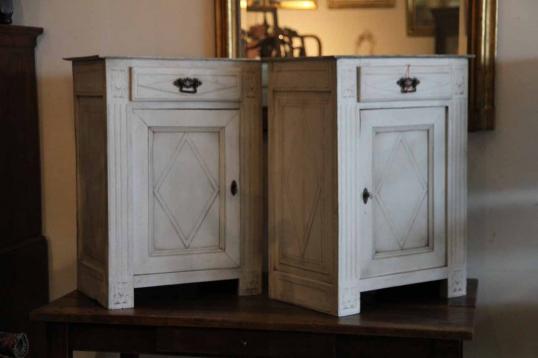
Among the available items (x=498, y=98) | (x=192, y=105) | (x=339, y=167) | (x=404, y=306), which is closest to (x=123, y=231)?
(x=192, y=105)

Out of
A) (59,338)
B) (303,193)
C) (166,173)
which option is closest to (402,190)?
(303,193)

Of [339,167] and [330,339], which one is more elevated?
[339,167]

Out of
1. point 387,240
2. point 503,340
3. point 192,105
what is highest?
point 192,105

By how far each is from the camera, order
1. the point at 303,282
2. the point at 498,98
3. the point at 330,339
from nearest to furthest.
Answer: the point at 330,339, the point at 303,282, the point at 498,98

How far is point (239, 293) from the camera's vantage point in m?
2.71

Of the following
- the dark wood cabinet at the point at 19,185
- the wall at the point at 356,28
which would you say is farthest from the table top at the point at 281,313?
the wall at the point at 356,28

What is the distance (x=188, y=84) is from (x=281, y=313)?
68 centimetres

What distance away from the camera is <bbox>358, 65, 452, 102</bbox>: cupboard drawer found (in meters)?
2.45

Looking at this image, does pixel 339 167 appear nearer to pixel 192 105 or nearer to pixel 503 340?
pixel 192 105

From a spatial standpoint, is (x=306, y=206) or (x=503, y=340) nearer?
(x=306, y=206)

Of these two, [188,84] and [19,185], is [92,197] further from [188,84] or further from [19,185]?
[19,185]

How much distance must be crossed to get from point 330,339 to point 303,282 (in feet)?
0.70

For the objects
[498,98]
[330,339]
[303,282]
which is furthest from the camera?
[498,98]

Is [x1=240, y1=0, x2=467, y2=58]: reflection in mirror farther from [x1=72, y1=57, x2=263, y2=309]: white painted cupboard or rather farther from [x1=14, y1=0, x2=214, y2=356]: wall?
[x1=72, y1=57, x2=263, y2=309]: white painted cupboard
